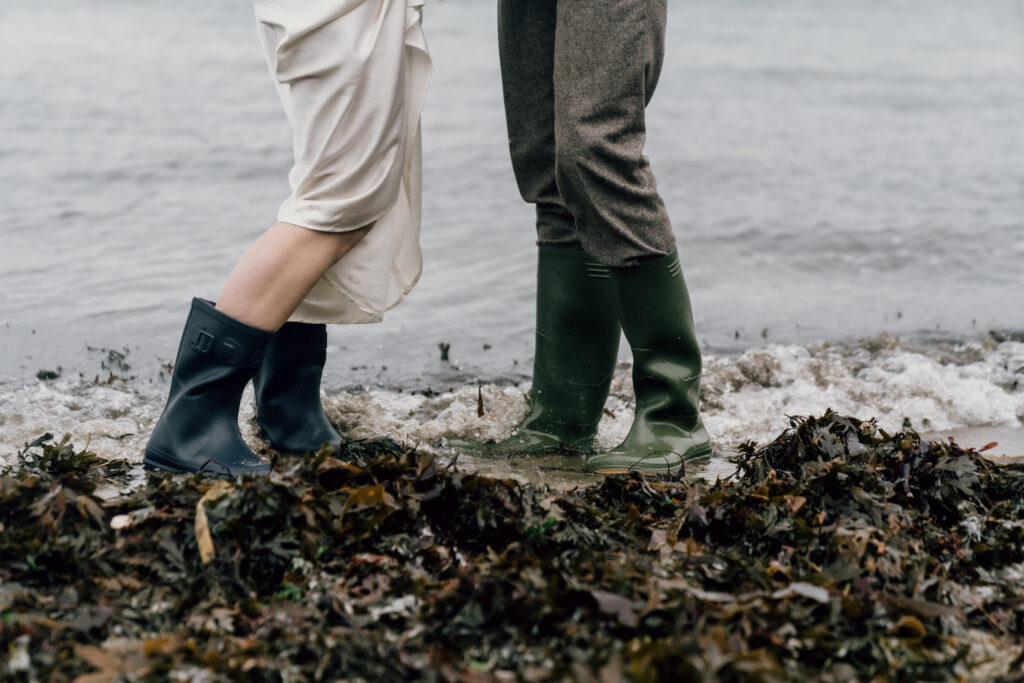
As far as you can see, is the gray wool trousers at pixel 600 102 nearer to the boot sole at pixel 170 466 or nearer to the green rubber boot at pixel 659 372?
the green rubber boot at pixel 659 372

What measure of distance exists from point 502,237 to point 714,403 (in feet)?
10.3

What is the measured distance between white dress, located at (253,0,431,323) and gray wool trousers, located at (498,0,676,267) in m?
0.35

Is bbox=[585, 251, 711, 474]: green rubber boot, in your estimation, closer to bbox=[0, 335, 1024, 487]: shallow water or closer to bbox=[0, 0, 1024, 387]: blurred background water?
bbox=[0, 335, 1024, 487]: shallow water

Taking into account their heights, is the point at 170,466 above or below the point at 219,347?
below

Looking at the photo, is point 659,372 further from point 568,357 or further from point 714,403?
point 714,403

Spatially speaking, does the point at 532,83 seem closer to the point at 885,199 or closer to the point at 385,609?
the point at 385,609

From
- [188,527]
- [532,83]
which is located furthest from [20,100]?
[188,527]

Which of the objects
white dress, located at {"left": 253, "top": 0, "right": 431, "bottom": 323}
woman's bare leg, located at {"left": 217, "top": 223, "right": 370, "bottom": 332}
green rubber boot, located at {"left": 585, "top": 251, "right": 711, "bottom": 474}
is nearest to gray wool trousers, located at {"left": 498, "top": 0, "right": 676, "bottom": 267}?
green rubber boot, located at {"left": 585, "top": 251, "right": 711, "bottom": 474}

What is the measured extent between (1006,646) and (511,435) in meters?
1.59

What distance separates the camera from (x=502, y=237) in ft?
21.2

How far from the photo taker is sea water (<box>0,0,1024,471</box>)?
11.9ft

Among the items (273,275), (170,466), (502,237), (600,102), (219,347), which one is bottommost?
(502,237)

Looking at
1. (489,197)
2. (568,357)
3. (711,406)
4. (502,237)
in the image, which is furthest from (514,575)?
(489,197)

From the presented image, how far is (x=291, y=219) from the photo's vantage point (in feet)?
8.32
